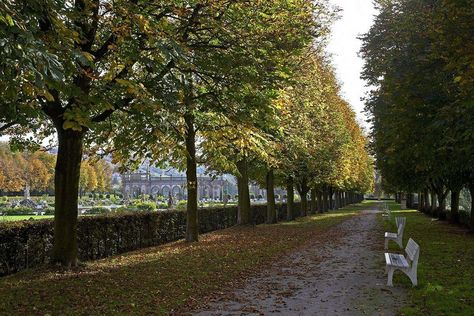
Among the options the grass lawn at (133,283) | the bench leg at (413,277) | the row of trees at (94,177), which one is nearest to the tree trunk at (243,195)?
the grass lawn at (133,283)

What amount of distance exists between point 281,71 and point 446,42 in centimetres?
438

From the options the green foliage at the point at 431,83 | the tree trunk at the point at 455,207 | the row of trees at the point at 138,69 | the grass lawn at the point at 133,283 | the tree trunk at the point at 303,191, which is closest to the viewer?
the row of trees at the point at 138,69

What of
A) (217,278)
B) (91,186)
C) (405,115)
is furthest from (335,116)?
(91,186)

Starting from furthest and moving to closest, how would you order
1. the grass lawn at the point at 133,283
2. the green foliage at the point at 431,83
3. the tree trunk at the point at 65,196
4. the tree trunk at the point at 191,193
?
the tree trunk at the point at 191,193 → the green foliage at the point at 431,83 → the tree trunk at the point at 65,196 → the grass lawn at the point at 133,283

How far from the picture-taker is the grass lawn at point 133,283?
7.65 meters

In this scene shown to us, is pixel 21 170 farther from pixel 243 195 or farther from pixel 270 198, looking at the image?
pixel 243 195

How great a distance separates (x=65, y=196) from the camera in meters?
11.3

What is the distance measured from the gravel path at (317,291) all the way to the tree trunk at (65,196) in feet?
14.2

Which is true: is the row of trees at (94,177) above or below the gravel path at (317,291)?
above

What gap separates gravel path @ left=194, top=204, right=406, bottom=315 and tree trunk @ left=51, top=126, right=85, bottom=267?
433cm

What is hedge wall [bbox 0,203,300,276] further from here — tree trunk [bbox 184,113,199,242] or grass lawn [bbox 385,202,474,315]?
grass lawn [bbox 385,202,474,315]

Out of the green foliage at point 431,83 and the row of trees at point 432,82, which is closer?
the row of trees at point 432,82

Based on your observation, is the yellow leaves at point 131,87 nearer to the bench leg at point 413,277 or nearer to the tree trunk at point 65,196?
the tree trunk at point 65,196

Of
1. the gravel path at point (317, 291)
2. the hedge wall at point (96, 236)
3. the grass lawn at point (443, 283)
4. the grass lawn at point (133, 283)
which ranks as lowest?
the gravel path at point (317, 291)
